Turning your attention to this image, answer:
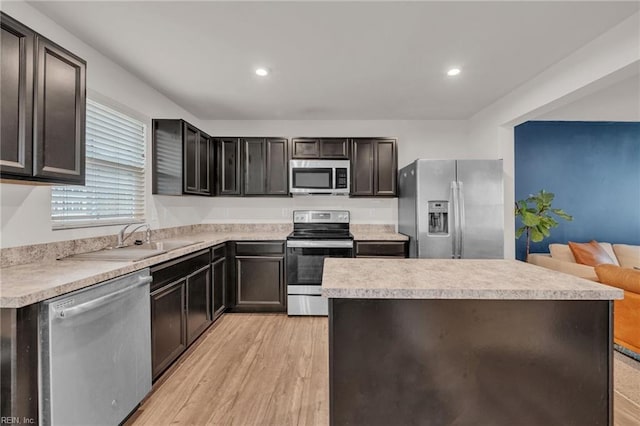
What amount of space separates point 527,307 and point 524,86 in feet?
8.70

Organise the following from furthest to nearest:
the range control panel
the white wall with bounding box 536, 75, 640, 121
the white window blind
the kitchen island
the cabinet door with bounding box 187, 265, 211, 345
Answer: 1. the range control panel
2. the white wall with bounding box 536, 75, 640, 121
3. the cabinet door with bounding box 187, 265, 211, 345
4. the white window blind
5. the kitchen island

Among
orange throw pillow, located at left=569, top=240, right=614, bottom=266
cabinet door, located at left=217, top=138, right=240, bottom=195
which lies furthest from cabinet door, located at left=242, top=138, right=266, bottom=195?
orange throw pillow, located at left=569, top=240, right=614, bottom=266

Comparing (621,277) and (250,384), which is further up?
(621,277)

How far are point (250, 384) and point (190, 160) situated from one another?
7.66ft

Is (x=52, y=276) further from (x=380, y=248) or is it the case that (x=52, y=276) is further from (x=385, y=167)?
(x=385, y=167)

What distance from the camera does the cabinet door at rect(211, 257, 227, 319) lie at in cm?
319

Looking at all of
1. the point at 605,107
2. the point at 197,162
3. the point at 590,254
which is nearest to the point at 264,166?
the point at 197,162

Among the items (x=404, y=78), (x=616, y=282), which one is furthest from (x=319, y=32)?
(x=616, y=282)

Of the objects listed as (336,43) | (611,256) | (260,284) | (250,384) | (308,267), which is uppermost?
(336,43)

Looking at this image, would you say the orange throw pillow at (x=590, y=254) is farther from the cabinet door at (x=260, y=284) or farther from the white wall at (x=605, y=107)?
the cabinet door at (x=260, y=284)

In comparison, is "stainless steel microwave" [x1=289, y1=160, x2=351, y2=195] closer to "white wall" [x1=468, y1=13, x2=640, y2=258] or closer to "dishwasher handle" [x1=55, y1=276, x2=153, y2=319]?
"white wall" [x1=468, y1=13, x2=640, y2=258]

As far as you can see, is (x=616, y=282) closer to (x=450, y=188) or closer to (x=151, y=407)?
(x=450, y=188)

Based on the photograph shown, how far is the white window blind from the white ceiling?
0.54 meters

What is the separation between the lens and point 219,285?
335 cm
